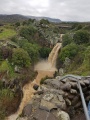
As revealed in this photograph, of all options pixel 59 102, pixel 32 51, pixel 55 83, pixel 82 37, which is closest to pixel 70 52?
pixel 82 37

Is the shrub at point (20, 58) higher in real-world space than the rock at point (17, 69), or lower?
higher

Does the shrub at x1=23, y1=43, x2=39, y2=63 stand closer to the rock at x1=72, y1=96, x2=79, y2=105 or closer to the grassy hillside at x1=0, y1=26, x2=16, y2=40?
the grassy hillside at x1=0, y1=26, x2=16, y2=40

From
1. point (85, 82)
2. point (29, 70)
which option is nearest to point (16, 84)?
point (29, 70)

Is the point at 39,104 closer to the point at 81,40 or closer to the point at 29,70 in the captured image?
the point at 29,70

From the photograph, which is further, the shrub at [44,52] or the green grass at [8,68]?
the shrub at [44,52]

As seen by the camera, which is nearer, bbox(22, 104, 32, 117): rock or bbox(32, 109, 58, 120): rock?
bbox(32, 109, 58, 120): rock

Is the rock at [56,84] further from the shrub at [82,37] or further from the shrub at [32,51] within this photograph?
the shrub at [82,37]

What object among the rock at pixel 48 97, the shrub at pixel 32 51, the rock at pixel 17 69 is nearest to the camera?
the rock at pixel 48 97

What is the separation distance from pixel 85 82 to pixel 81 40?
43073mm

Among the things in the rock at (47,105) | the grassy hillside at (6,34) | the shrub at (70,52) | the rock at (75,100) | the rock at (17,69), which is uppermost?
the rock at (47,105)

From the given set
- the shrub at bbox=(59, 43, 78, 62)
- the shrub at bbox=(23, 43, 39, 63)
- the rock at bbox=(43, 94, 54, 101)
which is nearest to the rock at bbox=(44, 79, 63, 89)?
the rock at bbox=(43, 94, 54, 101)

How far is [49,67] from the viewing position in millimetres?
49812

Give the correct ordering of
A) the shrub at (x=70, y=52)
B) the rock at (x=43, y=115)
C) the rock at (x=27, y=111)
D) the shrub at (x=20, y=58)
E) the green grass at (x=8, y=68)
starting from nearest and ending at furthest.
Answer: the rock at (x=43, y=115) < the rock at (x=27, y=111) < the green grass at (x=8, y=68) < the shrub at (x=20, y=58) < the shrub at (x=70, y=52)

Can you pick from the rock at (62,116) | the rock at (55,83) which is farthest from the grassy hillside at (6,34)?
the rock at (62,116)
